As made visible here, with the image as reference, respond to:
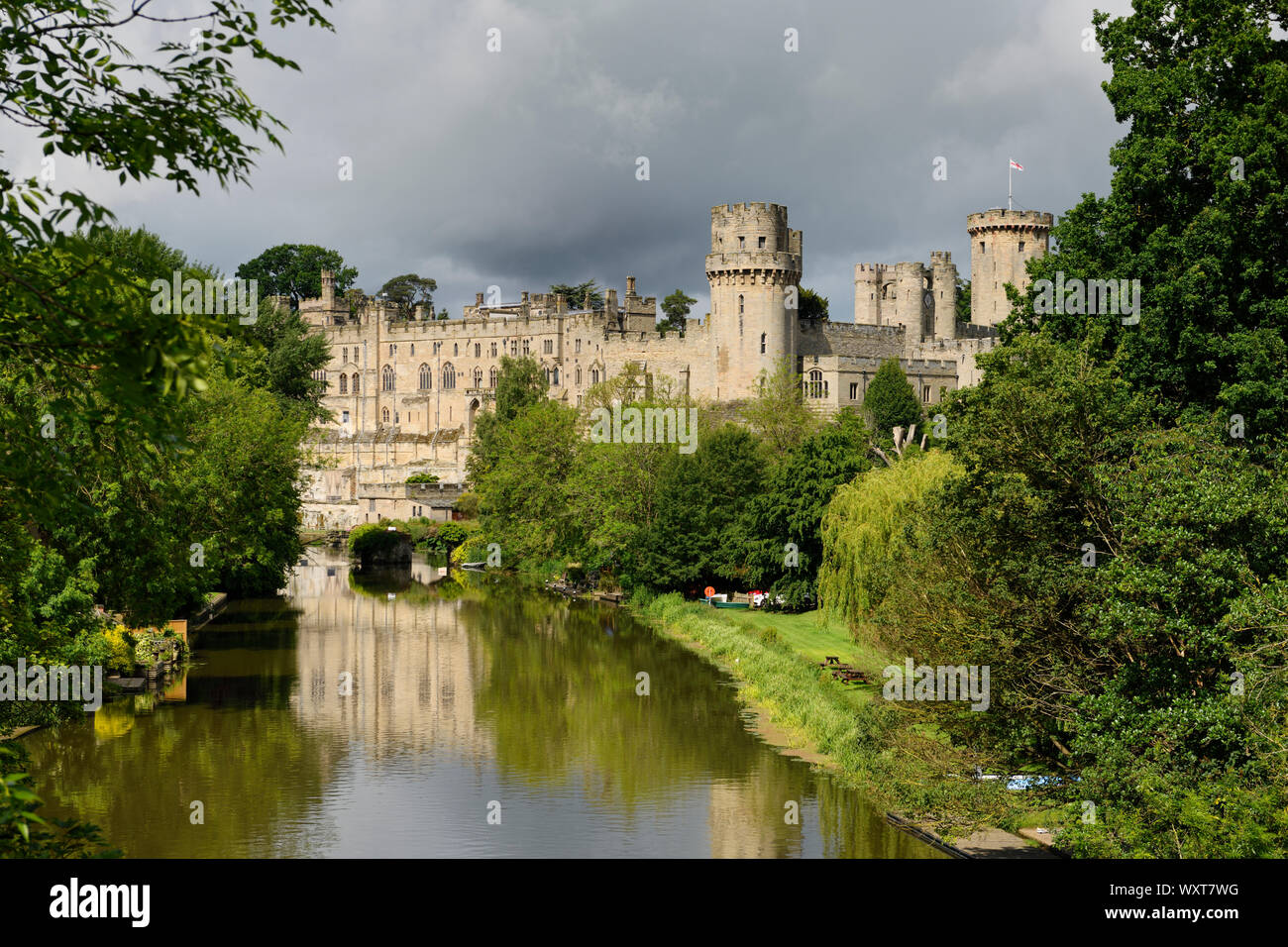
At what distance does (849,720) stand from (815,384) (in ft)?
151

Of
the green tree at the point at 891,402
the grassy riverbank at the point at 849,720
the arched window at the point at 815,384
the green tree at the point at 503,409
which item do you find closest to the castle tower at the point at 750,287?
the arched window at the point at 815,384

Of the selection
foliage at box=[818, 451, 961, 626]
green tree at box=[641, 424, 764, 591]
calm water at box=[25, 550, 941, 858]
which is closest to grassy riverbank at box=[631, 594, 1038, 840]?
calm water at box=[25, 550, 941, 858]

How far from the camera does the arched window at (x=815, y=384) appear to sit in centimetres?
6706

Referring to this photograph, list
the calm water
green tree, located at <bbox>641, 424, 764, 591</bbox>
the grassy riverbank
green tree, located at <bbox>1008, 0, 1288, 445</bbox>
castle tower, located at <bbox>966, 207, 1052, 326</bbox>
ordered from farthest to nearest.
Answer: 1. castle tower, located at <bbox>966, 207, 1052, 326</bbox>
2. green tree, located at <bbox>641, 424, 764, 591</bbox>
3. green tree, located at <bbox>1008, 0, 1288, 445</bbox>
4. the calm water
5. the grassy riverbank

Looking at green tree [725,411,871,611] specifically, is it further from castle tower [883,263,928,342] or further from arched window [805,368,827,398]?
castle tower [883,263,928,342]

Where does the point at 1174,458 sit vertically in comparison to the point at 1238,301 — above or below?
below

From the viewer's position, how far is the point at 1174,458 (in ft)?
50.3

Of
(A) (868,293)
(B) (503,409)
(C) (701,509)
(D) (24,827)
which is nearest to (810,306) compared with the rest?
(A) (868,293)

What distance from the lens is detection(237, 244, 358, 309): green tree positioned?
109125 millimetres

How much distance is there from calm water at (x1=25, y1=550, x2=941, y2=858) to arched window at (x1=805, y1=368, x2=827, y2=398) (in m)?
33.3
